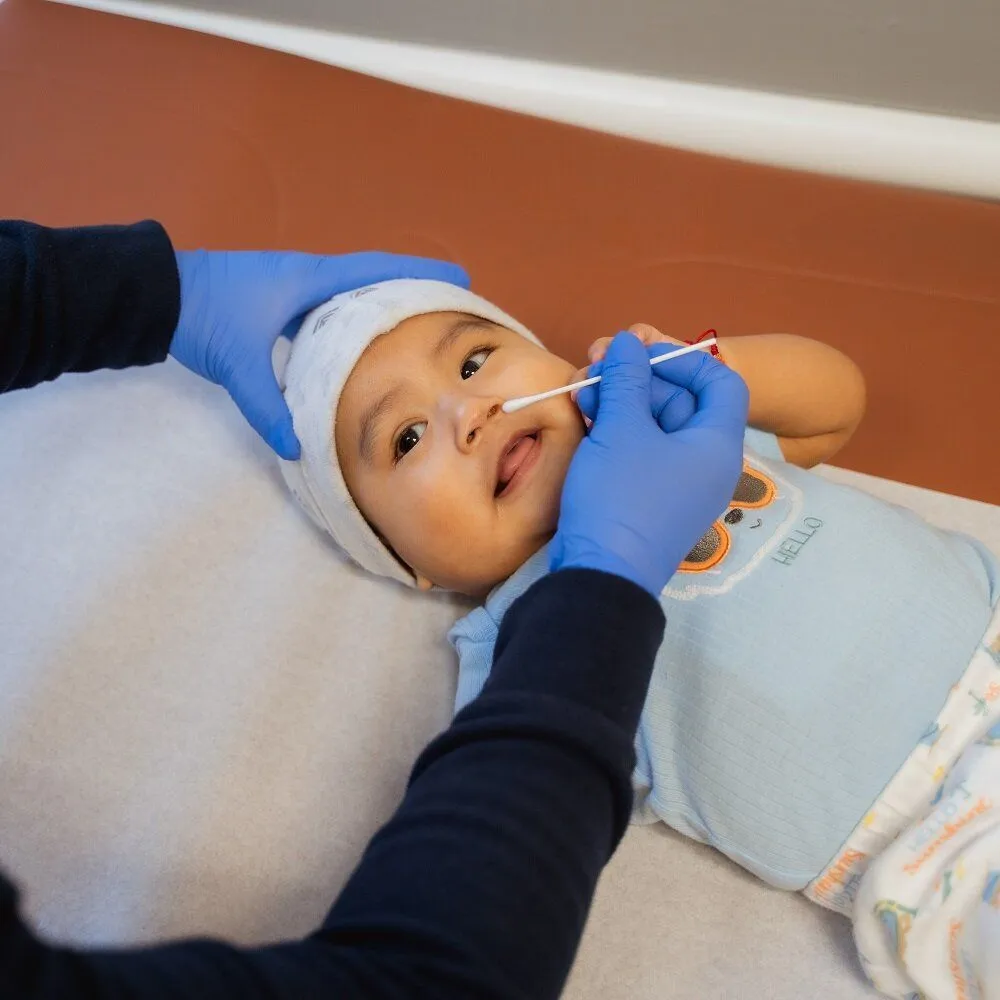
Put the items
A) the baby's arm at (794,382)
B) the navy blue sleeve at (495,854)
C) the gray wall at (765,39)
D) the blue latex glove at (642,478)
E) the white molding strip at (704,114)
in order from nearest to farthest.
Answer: the navy blue sleeve at (495,854) < the blue latex glove at (642,478) < the baby's arm at (794,382) < the gray wall at (765,39) < the white molding strip at (704,114)

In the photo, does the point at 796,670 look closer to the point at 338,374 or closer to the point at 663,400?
the point at 663,400

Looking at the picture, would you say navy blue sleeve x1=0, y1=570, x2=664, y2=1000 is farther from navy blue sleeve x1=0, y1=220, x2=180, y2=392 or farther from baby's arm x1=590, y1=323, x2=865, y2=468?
navy blue sleeve x1=0, y1=220, x2=180, y2=392

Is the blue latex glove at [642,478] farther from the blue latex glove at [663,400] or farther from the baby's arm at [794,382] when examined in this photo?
the baby's arm at [794,382]

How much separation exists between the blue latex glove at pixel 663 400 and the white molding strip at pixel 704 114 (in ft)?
2.29

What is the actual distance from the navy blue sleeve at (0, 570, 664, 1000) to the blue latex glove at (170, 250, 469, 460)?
0.58m

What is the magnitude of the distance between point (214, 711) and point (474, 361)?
0.49m

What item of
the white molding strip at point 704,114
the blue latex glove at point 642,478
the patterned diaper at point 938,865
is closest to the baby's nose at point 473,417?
the blue latex glove at point 642,478

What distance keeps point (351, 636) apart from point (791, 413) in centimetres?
60

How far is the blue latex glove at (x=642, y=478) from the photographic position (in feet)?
2.60

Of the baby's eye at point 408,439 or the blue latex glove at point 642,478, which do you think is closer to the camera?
the blue latex glove at point 642,478

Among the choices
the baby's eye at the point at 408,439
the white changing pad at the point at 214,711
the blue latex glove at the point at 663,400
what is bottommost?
the white changing pad at the point at 214,711

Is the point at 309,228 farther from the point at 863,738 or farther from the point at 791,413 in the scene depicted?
the point at 863,738

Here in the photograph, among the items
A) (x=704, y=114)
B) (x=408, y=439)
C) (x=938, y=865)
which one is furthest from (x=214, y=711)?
(x=704, y=114)

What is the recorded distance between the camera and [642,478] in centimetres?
82
